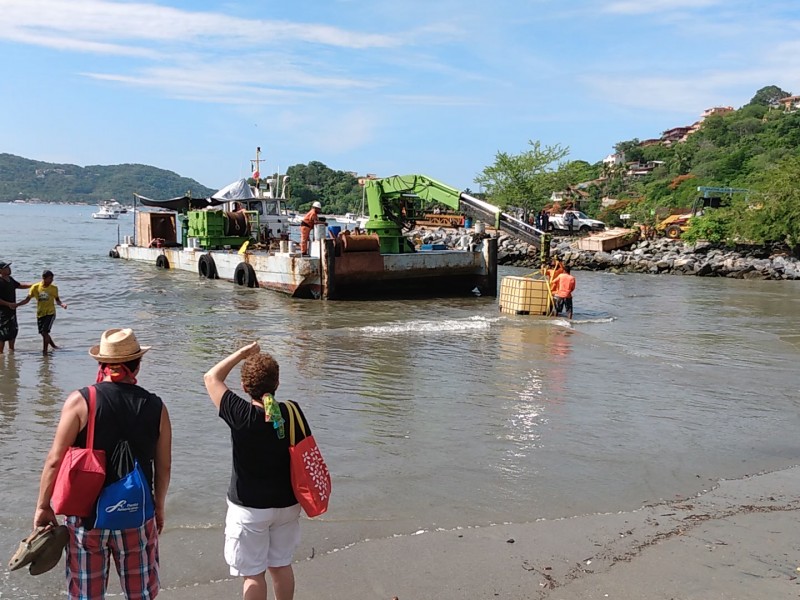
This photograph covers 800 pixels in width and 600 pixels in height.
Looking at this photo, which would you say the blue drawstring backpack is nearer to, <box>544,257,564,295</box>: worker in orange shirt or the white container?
<box>544,257,564,295</box>: worker in orange shirt

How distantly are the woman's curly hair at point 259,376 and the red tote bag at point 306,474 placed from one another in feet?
0.55

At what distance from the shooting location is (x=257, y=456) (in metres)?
3.80

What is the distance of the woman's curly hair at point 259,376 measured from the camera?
12.4 feet

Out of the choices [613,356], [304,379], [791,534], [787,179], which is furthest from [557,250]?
[791,534]

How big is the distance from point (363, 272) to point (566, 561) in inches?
679

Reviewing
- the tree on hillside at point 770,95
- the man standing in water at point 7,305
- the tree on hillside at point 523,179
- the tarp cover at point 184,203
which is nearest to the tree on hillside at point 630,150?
the tree on hillside at point 770,95

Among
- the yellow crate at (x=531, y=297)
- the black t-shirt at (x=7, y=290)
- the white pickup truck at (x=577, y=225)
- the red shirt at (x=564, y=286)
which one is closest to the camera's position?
the black t-shirt at (x=7, y=290)

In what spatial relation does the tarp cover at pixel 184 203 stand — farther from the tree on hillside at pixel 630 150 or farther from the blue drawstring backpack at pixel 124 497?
the tree on hillside at pixel 630 150

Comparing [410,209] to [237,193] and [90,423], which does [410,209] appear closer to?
[237,193]

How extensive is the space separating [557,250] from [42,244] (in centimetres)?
3652

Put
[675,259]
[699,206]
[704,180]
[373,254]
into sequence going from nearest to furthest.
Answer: [373,254] → [675,259] → [699,206] → [704,180]

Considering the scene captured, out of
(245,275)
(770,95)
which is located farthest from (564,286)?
(770,95)

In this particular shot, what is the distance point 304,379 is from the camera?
1091 centimetres

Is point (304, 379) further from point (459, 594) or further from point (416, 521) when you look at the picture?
point (459, 594)
